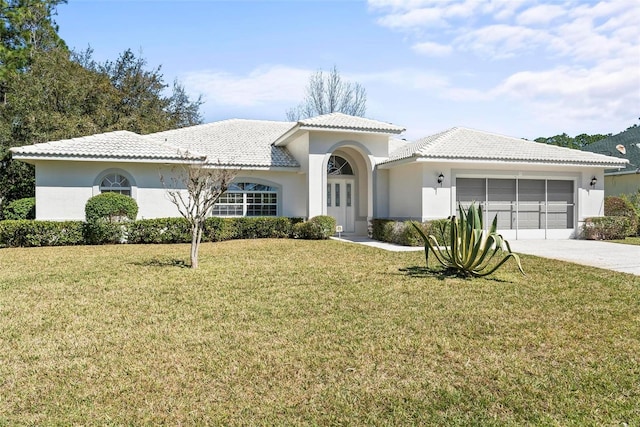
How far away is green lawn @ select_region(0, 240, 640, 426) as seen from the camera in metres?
3.92

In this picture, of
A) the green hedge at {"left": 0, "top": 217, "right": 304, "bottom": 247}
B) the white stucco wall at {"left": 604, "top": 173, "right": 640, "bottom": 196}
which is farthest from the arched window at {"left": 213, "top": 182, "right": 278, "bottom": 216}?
the white stucco wall at {"left": 604, "top": 173, "right": 640, "bottom": 196}

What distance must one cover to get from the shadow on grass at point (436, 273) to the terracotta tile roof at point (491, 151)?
25.2ft

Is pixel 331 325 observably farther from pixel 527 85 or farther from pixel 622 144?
A: pixel 622 144

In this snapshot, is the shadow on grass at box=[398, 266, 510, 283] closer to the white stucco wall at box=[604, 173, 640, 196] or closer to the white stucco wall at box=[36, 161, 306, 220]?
the white stucco wall at box=[36, 161, 306, 220]

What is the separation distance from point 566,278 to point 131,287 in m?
9.65

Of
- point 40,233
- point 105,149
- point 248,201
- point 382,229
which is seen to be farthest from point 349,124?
point 40,233

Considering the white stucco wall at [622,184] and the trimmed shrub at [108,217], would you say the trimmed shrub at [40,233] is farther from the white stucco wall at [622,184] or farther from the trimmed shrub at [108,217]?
the white stucco wall at [622,184]

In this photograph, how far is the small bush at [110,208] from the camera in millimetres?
16766

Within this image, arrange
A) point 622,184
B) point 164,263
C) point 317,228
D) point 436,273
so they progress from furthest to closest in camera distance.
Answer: point 622,184 → point 317,228 → point 164,263 → point 436,273

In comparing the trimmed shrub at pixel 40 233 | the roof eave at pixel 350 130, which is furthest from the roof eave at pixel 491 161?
the trimmed shrub at pixel 40 233

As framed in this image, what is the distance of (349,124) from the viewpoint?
19953 millimetres

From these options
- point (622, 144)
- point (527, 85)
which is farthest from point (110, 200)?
point (622, 144)

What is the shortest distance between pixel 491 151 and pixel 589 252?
6.46 m

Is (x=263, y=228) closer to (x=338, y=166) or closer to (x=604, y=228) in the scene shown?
(x=338, y=166)
